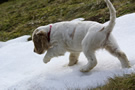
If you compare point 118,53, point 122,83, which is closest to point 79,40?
point 118,53

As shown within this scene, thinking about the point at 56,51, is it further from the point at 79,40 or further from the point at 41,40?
the point at 79,40

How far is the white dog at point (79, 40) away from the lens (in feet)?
15.0

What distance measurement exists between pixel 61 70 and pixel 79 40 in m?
1.02

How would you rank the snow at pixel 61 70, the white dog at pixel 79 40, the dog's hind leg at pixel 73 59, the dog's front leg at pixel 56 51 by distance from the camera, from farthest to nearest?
the dog's hind leg at pixel 73 59
the dog's front leg at pixel 56 51
the white dog at pixel 79 40
the snow at pixel 61 70

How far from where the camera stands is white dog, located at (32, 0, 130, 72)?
4586 mm

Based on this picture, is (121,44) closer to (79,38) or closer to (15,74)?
(79,38)

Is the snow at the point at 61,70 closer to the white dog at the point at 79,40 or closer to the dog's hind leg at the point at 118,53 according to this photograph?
the dog's hind leg at the point at 118,53

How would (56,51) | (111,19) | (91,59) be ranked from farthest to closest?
(56,51), (91,59), (111,19)

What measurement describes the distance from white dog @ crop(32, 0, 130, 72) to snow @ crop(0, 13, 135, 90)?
31 cm

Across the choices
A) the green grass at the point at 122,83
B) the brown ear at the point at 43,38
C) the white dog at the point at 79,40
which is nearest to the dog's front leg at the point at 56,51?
the white dog at the point at 79,40

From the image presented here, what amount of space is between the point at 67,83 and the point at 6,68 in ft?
9.32

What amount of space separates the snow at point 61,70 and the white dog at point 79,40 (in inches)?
12.2

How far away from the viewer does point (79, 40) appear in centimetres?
504

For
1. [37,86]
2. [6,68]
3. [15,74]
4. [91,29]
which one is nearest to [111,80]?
[91,29]
